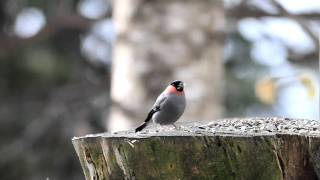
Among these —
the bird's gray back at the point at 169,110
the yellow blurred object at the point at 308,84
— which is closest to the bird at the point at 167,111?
the bird's gray back at the point at 169,110

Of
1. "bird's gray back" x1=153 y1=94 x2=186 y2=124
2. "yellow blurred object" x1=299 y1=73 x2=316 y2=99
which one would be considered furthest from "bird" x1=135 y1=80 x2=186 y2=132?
"yellow blurred object" x1=299 y1=73 x2=316 y2=99

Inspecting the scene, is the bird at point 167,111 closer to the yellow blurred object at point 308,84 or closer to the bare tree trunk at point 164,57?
the yellow blurred object at point 308,84

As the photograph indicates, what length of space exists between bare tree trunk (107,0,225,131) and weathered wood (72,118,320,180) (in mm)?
2465

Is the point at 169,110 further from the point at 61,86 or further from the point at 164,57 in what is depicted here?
the point at 61,86

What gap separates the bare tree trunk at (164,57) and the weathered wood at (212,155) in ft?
8.09

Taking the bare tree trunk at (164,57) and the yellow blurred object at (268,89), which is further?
the bare tree trunk at (164,57)

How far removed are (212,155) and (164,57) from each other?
2.66 metres

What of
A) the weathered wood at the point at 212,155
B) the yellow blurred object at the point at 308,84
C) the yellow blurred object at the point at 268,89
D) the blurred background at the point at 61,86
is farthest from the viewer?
the blurred background at the point at 61,86

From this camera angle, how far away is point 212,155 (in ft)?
7.16

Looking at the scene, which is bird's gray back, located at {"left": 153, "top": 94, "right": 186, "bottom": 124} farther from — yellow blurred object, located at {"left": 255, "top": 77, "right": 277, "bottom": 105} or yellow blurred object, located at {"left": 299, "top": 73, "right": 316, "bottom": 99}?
yellow blurred object, located at {"left": 255, "top": 77, "right": 277, "bottom": 105}

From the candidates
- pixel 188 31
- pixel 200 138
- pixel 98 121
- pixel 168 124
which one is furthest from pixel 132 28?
pixel 98 121

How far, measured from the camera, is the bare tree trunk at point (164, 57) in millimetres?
4809

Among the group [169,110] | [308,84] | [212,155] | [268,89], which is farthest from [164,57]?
[212,155]

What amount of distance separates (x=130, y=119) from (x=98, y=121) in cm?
387
